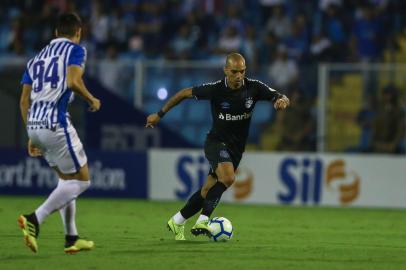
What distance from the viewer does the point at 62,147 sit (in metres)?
9.04

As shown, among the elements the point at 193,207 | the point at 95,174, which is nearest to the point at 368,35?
the point at 95,174

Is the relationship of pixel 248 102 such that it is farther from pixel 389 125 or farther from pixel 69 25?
pixel 389 125

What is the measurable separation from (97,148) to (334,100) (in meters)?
4.29

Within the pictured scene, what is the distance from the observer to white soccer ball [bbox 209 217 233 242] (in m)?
10.6

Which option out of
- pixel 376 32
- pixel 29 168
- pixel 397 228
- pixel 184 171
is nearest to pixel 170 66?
pixel 184 171

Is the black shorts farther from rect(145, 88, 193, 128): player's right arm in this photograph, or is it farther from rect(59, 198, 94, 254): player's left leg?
rect(59, 198, 94, 254): player's left leg

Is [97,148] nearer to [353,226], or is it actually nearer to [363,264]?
[353,226]

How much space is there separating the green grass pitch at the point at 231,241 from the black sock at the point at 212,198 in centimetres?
38

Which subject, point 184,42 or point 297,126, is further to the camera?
point 184,42

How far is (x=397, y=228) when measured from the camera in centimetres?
1318

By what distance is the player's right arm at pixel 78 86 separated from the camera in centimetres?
880

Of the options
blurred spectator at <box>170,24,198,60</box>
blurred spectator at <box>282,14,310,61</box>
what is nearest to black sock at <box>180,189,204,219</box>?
blurred spectator at <box>282,14,310,61</box>

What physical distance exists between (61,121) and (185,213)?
2373mm

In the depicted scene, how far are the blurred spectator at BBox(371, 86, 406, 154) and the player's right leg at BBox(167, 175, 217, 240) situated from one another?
6809 millimetres
